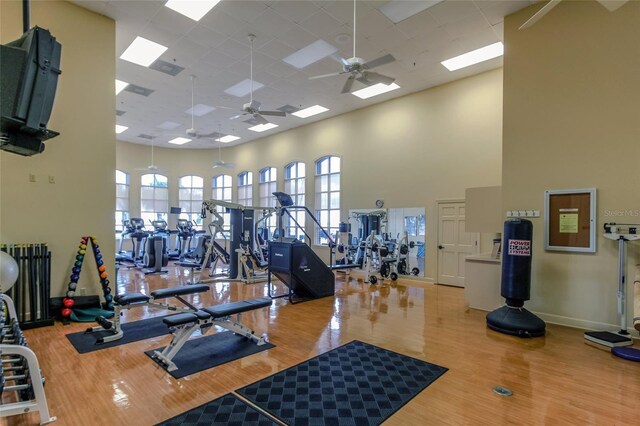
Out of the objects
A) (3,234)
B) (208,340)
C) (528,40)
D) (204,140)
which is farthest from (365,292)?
(204,140)

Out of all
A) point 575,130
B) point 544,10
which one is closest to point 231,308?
point 544,10

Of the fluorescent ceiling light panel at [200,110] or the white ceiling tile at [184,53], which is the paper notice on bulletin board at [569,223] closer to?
the white ceiling tile at [184,53]

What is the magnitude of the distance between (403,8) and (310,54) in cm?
215

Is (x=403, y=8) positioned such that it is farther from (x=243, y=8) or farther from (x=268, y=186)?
(x=268, y=186)

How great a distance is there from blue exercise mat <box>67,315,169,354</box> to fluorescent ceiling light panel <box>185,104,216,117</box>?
277 inches

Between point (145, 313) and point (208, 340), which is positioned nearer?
point (208, 340)

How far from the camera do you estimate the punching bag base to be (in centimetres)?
430

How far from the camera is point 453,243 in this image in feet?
26.1

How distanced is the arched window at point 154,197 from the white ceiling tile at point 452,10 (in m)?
13.4

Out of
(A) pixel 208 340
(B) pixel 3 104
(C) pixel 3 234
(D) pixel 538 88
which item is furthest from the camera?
(D) pixel 538 88

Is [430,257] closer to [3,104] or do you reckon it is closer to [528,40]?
[528,40]

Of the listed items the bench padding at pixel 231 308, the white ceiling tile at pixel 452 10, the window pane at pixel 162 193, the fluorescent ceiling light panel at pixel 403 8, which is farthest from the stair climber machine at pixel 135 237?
the white ceiling tile at pixel 452 10

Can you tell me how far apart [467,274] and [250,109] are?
5333 millimetres

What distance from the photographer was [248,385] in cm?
295
